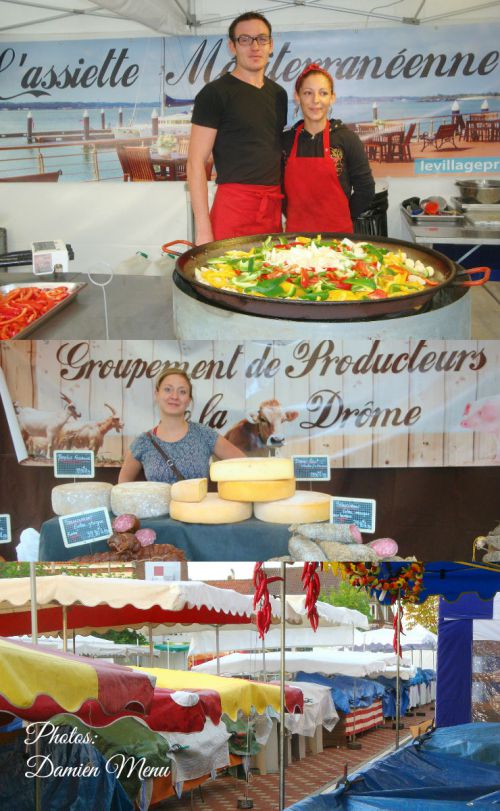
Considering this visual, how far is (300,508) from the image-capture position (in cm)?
345

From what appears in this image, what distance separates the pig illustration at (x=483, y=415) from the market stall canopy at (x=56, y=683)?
2.10m

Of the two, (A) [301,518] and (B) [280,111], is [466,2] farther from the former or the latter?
(A) [301,518]

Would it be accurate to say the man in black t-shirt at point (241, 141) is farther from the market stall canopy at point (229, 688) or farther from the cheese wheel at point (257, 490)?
the market stall canopy at point (229, 688)

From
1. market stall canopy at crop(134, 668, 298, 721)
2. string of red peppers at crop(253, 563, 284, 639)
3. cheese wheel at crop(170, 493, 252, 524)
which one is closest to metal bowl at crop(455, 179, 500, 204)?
cheese wheel at crop(170, 493, 252, 524)

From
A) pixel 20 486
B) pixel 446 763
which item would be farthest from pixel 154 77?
pixel 446 763

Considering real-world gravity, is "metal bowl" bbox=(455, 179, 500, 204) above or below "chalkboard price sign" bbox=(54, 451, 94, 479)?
above

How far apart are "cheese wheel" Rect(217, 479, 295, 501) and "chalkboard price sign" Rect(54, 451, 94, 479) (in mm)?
491

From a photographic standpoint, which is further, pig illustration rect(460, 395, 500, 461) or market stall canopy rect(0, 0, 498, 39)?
pig illustration rect(460, 395, 500, 461)

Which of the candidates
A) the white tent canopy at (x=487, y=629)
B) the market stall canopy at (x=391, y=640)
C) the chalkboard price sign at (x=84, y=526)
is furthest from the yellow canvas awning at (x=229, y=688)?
the chalkboard price sign at (x=84, y=526)

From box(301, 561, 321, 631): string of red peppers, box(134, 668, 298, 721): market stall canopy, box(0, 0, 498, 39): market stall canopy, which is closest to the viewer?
box(0, 0, 498, 39): market stall canopy

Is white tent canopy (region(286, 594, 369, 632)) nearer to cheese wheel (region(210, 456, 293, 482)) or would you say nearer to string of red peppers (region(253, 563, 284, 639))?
string of red peppers (region(253, 563, 284, 639))

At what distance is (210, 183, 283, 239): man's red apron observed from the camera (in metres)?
2.88

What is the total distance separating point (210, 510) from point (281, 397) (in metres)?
0.52

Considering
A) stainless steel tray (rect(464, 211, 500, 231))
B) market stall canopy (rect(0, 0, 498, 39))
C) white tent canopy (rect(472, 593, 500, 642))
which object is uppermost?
market stall canopy (rect(0, 0, 498, 39))
